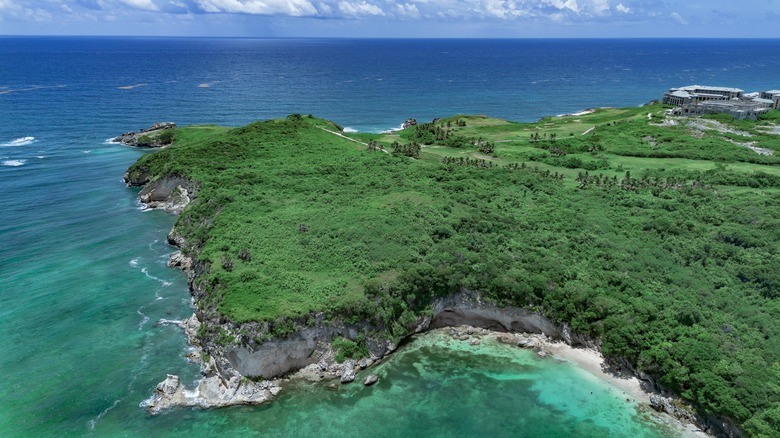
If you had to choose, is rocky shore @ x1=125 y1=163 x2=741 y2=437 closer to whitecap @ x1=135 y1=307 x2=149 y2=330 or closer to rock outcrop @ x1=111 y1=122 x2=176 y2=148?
whitecap @ x1=135 y1=307 x2=149 y2=330

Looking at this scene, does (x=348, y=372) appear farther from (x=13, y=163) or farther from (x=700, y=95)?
(x=700, y=95)

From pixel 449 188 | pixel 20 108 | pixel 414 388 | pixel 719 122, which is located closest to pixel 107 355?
pixel 414 388

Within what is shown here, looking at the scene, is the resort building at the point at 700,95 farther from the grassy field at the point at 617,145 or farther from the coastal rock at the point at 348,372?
the coastal rock at the point at 348,372

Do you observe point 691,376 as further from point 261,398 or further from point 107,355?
point 107,355

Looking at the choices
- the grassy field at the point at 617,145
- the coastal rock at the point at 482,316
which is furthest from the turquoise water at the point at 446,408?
the grassy field at the point at 617,145

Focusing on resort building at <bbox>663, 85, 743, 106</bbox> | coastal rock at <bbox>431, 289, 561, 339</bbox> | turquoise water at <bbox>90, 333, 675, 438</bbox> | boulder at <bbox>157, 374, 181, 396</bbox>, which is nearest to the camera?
turquoise water at <bbox>90, 333, 675, 438</bbox>

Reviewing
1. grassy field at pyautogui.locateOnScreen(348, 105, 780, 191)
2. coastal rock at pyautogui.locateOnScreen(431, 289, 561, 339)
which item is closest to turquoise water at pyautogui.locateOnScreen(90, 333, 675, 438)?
coastal rock at pyautogui.locateOnScreen(431, 289, 561, 339)

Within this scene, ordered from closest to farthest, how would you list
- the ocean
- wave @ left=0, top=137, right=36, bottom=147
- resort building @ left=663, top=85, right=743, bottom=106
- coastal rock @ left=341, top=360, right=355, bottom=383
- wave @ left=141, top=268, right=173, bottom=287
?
1. the ocean
2. coastal rock @ left=341, top=360, right=355, bottom=383
3. wave @ left=141, top=268, right=173, bottom=287
4. wave @ left=0, top=137, right=36, bottom=147
5. resort building @ left=663, top=85, right=743, bottom=106

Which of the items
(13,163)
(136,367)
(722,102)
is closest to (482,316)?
(136,367)
